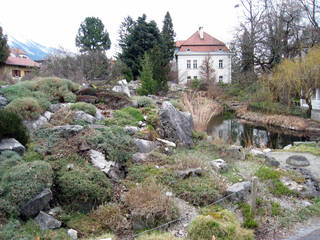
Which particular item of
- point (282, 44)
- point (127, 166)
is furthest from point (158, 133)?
point (282, 44)

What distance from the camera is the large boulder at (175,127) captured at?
8.16 m

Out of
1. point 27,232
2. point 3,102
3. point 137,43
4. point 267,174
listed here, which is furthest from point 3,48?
point 267,174

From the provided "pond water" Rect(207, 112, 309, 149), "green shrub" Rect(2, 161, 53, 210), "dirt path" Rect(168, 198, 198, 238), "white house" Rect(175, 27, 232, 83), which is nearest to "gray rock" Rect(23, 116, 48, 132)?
"green shrub" Rect(2, 161, 53, 210)

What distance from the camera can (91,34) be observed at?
3634cm

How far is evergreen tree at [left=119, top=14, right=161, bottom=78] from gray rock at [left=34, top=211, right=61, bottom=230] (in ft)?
75.8

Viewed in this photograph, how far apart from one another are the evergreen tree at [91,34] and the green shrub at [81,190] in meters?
34.2

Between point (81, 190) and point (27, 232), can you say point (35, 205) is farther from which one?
point (81, 190)

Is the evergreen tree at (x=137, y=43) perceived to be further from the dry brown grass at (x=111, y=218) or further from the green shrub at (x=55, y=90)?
the dry brown grass at (x=111, y=218)

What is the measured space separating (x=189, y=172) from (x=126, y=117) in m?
3.33

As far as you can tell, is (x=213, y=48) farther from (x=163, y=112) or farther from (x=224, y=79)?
(x=163, y=112)

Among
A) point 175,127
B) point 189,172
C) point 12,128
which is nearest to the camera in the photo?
point 12,128

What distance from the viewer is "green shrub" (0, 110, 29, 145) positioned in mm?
4965

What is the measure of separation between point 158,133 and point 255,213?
13.6 ft

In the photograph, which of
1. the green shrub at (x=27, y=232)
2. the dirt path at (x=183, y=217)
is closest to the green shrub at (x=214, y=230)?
the dirt path at (x=183, y=217)
